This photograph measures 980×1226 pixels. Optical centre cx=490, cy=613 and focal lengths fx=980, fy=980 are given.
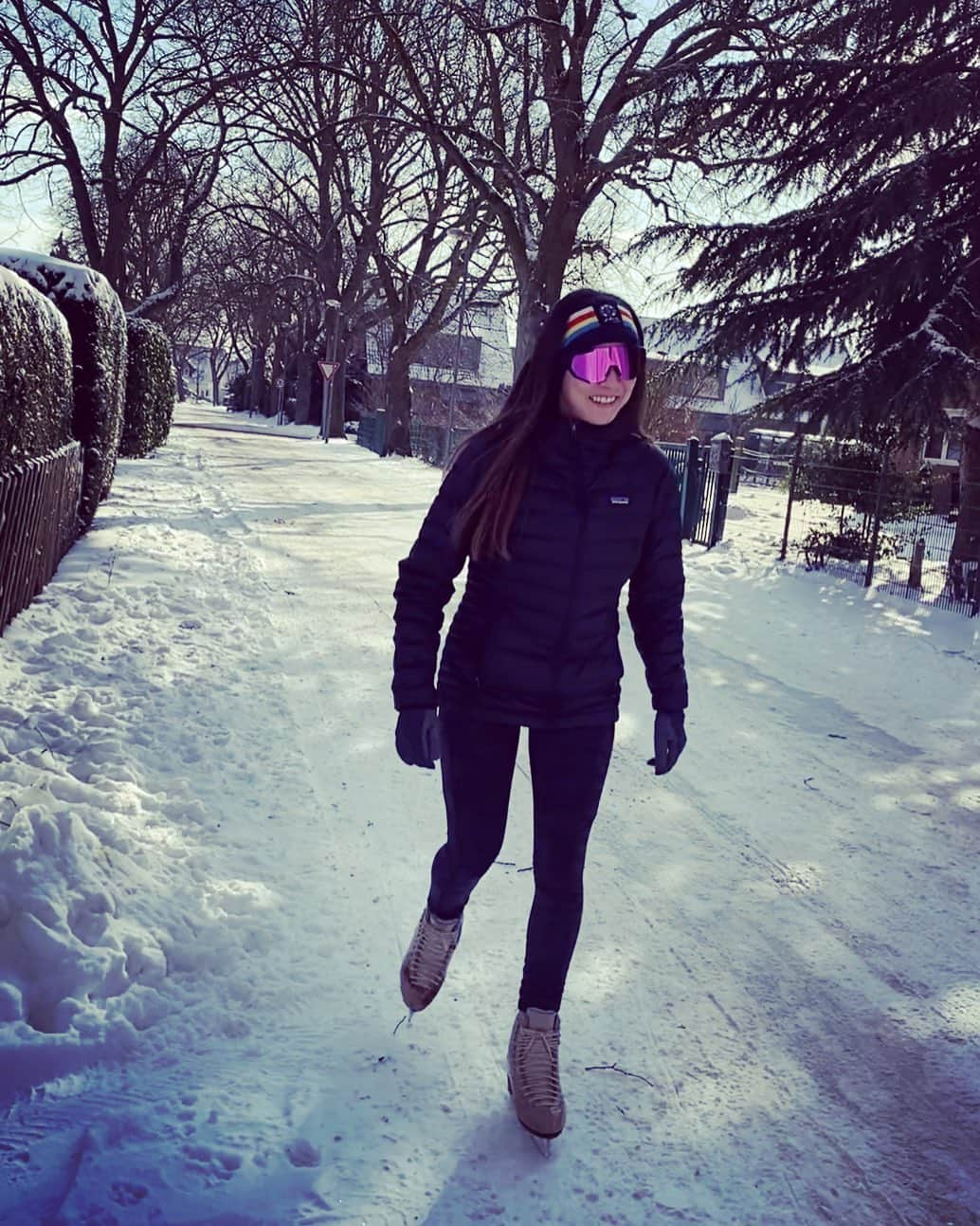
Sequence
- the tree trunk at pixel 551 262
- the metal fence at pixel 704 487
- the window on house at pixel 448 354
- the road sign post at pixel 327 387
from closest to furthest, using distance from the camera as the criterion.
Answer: the metal fence at pixel 704 487, the tree trunk at pixel 551 262, the road sign post at pixel 327 387, the window on house at pixel 448 354

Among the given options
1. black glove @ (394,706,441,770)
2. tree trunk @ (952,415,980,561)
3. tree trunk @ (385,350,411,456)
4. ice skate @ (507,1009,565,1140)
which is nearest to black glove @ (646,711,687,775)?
black glove @ (394,706,441,770)

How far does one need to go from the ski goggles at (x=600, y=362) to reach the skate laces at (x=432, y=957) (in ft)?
4.98

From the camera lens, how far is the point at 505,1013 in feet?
9.41

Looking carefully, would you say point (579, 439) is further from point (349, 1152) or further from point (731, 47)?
point (731, 47)

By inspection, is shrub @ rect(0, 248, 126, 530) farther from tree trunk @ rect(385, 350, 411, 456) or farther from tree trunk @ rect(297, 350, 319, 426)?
tree trunk @ rect(297, 350, 319, 426)

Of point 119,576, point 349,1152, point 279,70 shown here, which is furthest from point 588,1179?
point 279,70

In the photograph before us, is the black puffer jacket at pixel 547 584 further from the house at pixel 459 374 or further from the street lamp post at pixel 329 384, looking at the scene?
the house at pixel 459 374

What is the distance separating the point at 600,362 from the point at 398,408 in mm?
29351

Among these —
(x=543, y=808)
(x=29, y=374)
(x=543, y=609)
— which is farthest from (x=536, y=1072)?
(x=29, y=374)

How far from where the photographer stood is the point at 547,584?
2.38 m

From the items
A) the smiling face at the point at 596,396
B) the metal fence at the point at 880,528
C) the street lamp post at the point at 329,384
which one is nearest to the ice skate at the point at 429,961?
the smiling face at the point at 596,396

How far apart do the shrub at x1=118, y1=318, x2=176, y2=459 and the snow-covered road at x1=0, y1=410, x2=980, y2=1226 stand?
10383mm

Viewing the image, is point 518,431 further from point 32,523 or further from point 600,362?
point 32,523

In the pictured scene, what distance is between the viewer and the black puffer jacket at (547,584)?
2.37m
